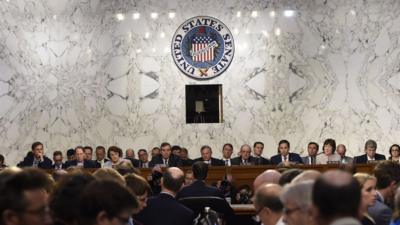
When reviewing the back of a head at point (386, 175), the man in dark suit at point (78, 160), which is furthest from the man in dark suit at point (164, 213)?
the man in dark suit at point (78, 160)

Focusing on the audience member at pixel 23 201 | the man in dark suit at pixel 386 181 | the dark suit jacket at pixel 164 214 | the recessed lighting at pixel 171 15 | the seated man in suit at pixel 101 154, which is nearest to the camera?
the audience member at pixel 23 201

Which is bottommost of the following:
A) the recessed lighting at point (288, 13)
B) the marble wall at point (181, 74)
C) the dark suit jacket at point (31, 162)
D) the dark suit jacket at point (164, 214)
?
the dark suit jacket at point (164, 214)

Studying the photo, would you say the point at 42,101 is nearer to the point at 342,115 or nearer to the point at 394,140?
the point at 342,115

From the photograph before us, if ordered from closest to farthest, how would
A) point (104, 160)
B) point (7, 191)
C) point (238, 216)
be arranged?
point (7, 191)
point (238, 216)
point (104, 160)

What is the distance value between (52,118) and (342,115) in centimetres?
A: 643

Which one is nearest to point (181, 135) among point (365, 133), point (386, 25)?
point (365, 133)

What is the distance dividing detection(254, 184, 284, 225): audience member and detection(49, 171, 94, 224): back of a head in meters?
1.20

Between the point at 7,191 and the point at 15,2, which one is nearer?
the point at 7,191

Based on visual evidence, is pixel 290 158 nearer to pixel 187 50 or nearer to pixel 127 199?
pixel 187 50

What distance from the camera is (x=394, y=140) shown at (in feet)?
54.4

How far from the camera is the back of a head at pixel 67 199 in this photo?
3.69m

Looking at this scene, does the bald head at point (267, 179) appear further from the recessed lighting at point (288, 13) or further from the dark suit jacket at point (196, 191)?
the recessed lighting at point (288, 13)

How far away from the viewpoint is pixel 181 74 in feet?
56.3

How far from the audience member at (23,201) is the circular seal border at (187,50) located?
44.4ft
